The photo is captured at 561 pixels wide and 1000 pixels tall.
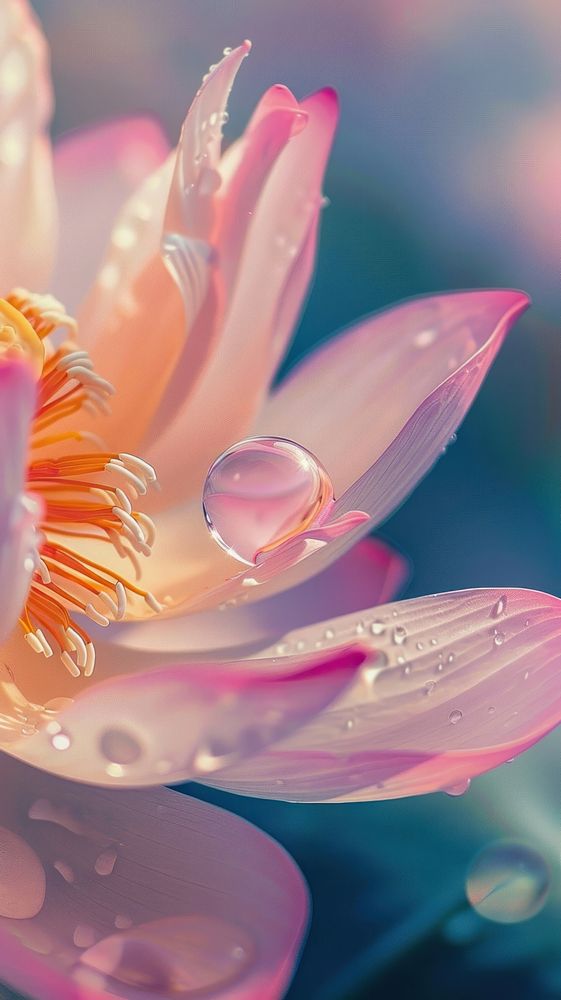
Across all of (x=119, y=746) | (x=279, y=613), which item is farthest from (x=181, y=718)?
(x=279, y=613)

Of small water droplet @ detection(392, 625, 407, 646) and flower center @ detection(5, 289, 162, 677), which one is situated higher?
small water droplet @ detection(392, 625, 407, 646)

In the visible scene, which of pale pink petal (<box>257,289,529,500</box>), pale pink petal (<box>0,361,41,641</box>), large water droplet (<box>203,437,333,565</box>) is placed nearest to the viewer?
pale pink petal (<box>0,361,41,641</box>)

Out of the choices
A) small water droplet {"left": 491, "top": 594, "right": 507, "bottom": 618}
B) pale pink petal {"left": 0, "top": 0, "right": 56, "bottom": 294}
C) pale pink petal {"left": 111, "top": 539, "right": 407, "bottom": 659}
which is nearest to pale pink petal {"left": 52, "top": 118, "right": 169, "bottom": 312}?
pale pink petal {"left": 0, "top": 0, "right": 56, "bottom": 294}

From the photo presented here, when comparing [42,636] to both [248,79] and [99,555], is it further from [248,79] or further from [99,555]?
Answer: [248,79]

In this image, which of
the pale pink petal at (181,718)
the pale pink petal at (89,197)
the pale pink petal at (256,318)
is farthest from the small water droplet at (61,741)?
the pale pink petal at (89,197)

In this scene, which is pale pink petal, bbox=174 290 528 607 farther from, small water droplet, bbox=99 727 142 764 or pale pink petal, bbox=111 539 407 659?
small water droplet, bbox=99 727 142 764

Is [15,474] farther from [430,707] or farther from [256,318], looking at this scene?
[256,318]

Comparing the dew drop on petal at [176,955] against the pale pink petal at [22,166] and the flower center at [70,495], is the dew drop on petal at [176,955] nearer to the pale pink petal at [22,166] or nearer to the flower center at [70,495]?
the flower center at [70,495]
